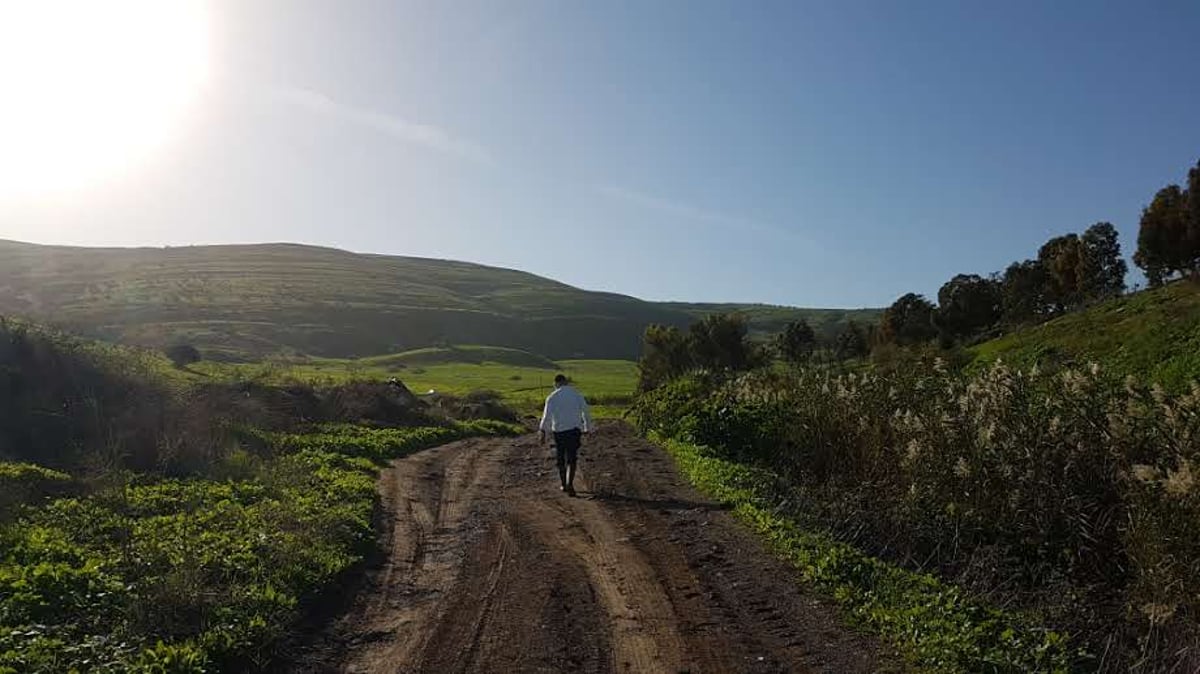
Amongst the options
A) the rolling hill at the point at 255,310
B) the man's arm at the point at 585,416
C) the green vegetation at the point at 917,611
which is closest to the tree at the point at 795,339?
the man's arm at the point at 585,416

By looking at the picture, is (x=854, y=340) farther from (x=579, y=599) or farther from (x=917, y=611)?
(x=917, y=611)

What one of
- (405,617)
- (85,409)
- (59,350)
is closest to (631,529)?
(405,617)

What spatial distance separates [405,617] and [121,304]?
140 meters

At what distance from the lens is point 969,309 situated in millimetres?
70750

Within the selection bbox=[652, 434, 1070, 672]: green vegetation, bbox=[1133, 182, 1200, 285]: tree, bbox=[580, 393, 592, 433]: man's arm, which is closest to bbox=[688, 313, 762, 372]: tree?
bbox=[1133, 182, 1200, 285]: tree

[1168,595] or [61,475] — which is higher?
[1168,595]

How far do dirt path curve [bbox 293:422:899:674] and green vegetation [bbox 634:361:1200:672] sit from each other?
78cm

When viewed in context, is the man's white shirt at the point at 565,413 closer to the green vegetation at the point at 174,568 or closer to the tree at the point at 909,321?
the green vegetation at the point at 174,568

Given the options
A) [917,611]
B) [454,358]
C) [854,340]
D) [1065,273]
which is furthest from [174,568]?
[454,358]

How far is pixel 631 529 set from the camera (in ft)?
40.6

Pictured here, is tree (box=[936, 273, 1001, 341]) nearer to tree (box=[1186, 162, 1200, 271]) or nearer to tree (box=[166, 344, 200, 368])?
tree (box=[1186, 162, 1200, 271])

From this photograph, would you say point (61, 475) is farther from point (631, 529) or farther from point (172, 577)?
point (631, 529)

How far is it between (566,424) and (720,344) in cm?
4301

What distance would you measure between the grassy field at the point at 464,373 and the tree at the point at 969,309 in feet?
87.5
